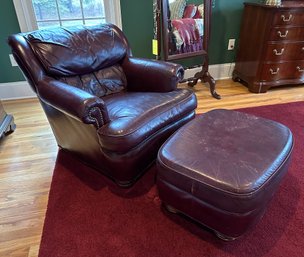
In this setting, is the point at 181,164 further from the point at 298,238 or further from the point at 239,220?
the point at 298,238

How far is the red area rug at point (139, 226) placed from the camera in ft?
3.66

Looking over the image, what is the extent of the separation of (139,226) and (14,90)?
2200mm

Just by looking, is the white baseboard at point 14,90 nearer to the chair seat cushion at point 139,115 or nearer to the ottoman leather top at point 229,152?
the chair seat cushion at point 139,115

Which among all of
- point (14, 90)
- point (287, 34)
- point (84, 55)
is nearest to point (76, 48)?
point (84, 55)

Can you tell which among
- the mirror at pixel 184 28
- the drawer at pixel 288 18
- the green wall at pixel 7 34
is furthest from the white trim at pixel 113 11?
the drawer at pixel 288 18

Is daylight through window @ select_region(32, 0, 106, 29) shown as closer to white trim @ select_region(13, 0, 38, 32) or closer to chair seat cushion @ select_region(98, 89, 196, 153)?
white trim @ select_region(13, 0, 38, 32)

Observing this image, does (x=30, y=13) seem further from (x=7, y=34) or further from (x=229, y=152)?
(x=229, y=152)

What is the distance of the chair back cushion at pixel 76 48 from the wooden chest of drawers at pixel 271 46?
4.78 ft

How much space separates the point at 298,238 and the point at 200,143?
2.12 feet

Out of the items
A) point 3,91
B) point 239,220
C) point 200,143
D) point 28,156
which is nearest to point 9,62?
point 3,91

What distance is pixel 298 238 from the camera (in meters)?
1.15

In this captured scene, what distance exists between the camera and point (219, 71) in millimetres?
3023

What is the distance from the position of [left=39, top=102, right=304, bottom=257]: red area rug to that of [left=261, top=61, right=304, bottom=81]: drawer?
1.34 m

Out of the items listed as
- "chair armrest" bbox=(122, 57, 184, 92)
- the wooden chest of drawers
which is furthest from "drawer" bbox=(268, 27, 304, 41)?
"chair armrest" bbox=(122, 57, 184, 92)
